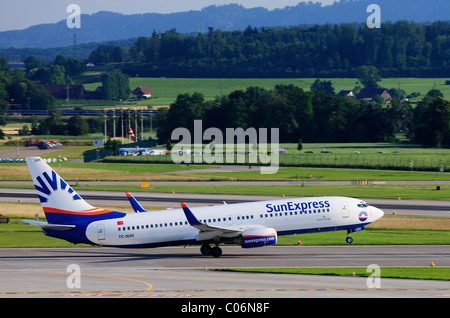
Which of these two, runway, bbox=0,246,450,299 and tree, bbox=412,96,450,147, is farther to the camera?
tree, bbox=412,96,450,147

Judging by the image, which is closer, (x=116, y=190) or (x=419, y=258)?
(x=419, y=258)

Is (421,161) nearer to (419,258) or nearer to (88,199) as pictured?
(88,199)

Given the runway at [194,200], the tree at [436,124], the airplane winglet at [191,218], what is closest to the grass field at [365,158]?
the tree at [436,124]

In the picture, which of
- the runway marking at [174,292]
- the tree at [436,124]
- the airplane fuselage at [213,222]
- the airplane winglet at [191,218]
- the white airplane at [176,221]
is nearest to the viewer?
the runway marking at [174,292]

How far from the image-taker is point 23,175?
437 feet

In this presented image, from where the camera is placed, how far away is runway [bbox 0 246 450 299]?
40.4 m

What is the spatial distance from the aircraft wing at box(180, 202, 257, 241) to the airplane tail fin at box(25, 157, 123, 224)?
8.19m

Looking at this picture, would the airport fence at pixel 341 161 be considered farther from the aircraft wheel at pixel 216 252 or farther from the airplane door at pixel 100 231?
the airplane door at pixel 100 231

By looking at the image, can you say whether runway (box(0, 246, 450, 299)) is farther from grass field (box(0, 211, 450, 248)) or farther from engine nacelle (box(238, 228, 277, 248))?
grass field (box(0, 211, 450, 248))

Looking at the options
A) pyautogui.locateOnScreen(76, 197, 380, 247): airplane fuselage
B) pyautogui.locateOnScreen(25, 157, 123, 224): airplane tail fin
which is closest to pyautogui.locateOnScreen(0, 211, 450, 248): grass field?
pyautogui.locateOnScreen(76, 197, 380, 247): airplane fuselage

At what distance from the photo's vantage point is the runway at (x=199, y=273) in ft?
132

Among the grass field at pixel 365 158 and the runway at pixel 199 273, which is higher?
the runway at pixel 199 273
